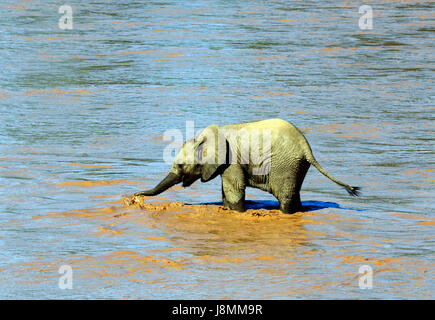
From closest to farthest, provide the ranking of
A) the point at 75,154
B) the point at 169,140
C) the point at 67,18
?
the point at 75,154
the point at 169,140
the point at 67,18

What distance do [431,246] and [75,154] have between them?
6692 millimetres

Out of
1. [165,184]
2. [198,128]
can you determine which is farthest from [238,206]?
[198,128]

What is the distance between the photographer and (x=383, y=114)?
19.8m

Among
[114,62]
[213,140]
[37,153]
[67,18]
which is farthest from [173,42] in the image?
[213,140]

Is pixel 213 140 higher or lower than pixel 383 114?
higher

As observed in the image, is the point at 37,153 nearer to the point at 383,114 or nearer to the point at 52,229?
the point at 52,229

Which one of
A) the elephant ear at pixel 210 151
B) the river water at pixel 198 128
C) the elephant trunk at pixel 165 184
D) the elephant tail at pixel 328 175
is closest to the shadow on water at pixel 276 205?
the river water at pixel 198 128

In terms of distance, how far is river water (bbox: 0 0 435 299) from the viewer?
34.1 ft

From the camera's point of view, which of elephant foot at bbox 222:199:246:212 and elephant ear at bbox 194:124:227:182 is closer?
elephant ear at bbox 194:124:227:182

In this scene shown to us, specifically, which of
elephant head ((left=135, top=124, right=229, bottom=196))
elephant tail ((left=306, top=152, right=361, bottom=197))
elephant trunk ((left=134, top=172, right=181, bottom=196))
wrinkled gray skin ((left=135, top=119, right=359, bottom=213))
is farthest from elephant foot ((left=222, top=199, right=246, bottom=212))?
elephant tail ((left=306, top=152, right=361, bottom=197))

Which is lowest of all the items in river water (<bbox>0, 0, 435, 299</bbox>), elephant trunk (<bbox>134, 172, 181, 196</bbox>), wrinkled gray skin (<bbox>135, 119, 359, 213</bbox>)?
river water (<bbox>0, 0, 435, 299</bbox>)

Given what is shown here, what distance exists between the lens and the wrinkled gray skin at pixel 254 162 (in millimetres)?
12531

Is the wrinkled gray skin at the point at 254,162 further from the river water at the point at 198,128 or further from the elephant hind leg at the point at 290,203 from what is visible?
the river water at the point at 198,128

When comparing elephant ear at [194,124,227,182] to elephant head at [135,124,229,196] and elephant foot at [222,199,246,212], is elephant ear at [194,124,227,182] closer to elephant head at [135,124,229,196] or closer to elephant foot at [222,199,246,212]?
elephant head at [135,124,229,196]
